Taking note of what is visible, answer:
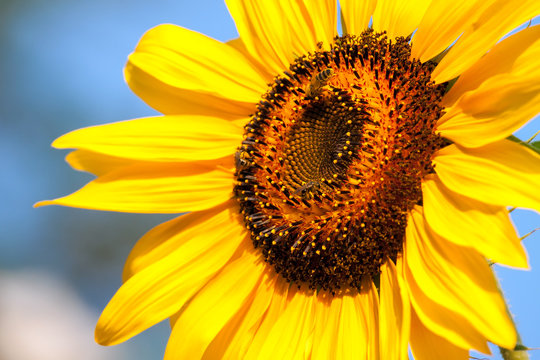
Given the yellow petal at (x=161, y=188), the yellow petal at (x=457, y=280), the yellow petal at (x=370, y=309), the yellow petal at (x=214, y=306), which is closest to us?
the yellow petal at (x=457, y=280)

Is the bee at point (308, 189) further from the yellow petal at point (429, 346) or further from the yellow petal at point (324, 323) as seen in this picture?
the yellow petal at point (429, 346)

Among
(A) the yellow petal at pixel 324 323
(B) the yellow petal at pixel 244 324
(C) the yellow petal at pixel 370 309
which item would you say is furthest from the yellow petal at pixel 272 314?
(C) the yellow petal at pixel 370 309

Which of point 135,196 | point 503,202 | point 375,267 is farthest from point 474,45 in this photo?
point 135,196

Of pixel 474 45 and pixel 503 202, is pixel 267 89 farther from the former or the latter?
pixel 503 202

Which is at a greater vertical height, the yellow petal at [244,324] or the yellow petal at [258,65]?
the yellow petal at [258,65]

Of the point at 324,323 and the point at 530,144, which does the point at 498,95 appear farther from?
the point at 324,323

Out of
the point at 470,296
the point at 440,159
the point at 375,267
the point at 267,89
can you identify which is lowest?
the point at 470,296

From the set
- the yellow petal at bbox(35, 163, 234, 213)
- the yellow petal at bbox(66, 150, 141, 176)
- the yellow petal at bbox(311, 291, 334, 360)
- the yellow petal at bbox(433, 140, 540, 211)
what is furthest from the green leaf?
the yellow petal at bbox(66, 150, 141, 176)
